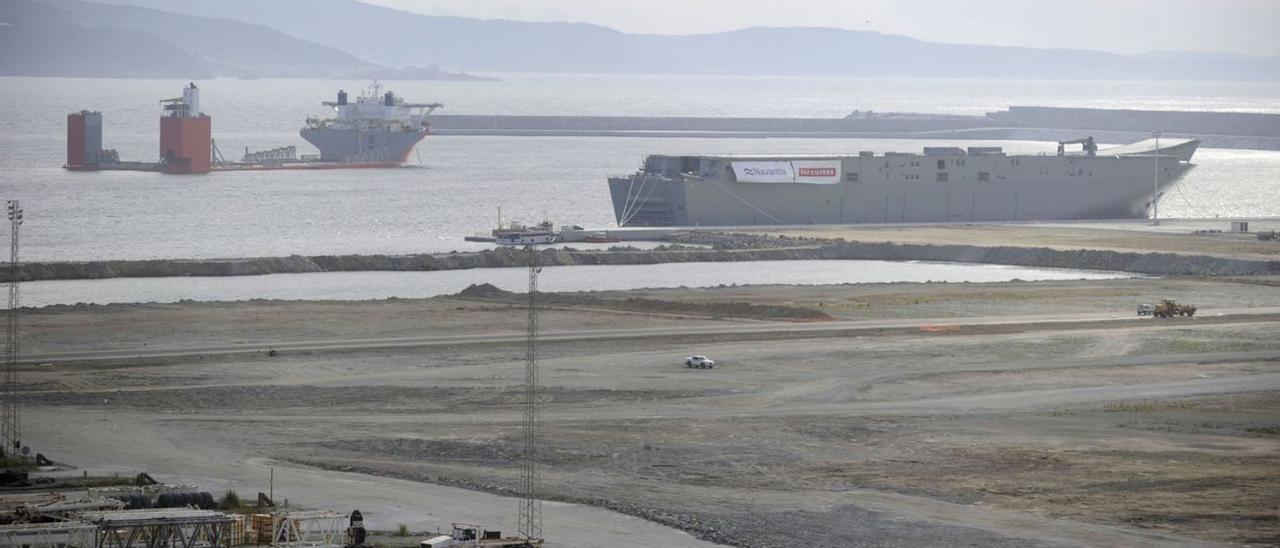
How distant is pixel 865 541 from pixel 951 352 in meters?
18.0

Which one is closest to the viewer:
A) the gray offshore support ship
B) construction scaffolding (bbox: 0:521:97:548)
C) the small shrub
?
construction scaffolding (bbox: 0:521:97:548)

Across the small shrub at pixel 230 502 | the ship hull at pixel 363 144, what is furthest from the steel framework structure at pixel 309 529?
the ship hull at pixel 363 144

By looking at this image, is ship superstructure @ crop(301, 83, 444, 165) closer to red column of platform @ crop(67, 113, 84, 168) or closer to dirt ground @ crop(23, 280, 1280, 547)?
red column of platform @ crop(67, 113, 84, 168)

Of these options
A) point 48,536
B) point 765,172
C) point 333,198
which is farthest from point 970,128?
point 48,536

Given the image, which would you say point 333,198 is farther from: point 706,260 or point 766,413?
point 766,413

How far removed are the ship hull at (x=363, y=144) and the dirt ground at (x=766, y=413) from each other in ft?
287

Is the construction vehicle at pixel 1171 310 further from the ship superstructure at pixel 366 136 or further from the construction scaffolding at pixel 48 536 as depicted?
the ship superstructure at pixel 366 136

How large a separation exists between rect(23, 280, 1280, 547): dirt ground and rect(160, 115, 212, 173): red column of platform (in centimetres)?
7336

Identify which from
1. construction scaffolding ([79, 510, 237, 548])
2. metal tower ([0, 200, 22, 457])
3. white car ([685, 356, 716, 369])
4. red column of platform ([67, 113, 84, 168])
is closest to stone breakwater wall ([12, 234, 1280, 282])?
metal tower ([0, 200, 22, 457])

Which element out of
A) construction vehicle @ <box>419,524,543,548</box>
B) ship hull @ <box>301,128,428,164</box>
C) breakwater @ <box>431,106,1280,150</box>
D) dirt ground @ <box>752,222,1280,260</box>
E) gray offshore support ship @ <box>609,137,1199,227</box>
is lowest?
construction vehicle @ <box>419,524,543,548</box>

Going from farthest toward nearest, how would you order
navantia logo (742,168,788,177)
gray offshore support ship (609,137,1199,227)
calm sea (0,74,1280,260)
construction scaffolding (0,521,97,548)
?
gray offshore support ship (609,137,1199,227)
navantia logo (742,168,788,177)
calm sea (0,74,1280,260)
construction scaffolding (0,521,97,548)

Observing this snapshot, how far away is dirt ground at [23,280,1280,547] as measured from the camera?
28.2 metres

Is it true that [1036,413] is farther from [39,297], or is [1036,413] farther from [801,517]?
[39,297]

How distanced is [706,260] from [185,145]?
61.2 m
